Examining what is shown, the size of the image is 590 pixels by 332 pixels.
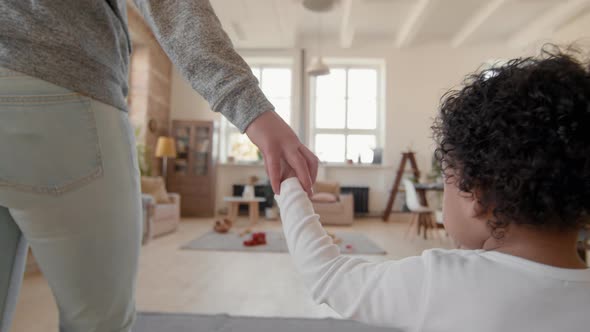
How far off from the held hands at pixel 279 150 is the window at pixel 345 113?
6918 mm

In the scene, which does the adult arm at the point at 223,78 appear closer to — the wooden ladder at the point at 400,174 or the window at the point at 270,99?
the wooden ladder at the point at 400,174

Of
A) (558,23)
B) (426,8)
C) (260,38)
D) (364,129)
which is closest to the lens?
(426,8)

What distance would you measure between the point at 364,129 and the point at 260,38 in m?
2.69

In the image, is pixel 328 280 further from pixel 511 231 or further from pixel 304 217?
pixel 511 231

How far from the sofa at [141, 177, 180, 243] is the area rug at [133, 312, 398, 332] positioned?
2478 mm

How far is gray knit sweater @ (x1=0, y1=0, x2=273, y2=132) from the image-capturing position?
561 millimetres

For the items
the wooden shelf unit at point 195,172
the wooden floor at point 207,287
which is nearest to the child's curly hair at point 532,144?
the wooden floor at point 207,287

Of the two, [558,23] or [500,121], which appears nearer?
[500,121]

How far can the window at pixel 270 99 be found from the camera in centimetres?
760

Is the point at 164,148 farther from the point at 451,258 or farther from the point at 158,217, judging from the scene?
the point at 451,258

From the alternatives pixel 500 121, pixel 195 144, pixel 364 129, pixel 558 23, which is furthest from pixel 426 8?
pixel 500 121

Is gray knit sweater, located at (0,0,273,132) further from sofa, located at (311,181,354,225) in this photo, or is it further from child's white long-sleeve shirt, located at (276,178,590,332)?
sofa, located at (311,181,354,225)

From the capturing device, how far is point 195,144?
6910 millimetres

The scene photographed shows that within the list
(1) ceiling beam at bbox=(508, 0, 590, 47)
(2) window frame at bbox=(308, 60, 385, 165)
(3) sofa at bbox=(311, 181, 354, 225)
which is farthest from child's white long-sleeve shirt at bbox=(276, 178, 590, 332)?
(2) window frame at bbox=(308, 60, 385, 165)
